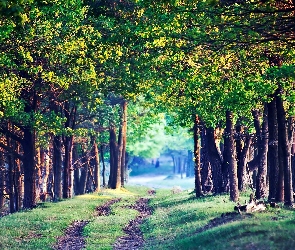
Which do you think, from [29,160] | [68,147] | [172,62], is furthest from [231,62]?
[68,147]

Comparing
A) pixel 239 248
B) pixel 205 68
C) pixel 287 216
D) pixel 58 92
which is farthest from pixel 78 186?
pixel 239 248

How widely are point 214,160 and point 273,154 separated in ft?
43.0

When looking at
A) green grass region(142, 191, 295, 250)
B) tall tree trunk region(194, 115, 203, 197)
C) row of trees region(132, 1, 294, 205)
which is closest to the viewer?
green grass region(142, 191, 295, 250)

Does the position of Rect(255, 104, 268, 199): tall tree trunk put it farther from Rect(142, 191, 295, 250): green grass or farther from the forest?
Rect(142, 191, 295, 250): green grass

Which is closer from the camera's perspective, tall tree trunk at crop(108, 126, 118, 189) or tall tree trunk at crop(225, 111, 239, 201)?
tall tree trunk at crop(225, 111, 239, 201)

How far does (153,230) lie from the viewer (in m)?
26.1

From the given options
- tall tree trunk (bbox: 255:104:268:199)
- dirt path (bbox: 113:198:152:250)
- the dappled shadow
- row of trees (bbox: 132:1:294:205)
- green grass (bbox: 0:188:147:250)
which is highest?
row of trees (bbox: 132:1:294:205)

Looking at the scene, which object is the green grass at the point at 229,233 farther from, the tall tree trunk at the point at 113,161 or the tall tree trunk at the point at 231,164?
the tall tree trunk at the point at 113,161

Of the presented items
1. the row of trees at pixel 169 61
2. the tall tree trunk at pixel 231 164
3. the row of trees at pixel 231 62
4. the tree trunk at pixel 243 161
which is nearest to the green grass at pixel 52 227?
the row of trees at pixel 169 61

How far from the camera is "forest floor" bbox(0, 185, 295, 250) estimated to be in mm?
18188

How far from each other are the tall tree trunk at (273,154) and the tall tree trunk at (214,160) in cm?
1184

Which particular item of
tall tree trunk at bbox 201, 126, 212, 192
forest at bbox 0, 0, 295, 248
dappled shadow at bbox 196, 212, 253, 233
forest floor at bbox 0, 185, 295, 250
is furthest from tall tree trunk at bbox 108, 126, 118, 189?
dappled shadow at bbox 196, 212, 253, 233

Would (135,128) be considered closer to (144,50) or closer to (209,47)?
(144,50)

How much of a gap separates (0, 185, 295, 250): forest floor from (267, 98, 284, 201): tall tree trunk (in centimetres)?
262
